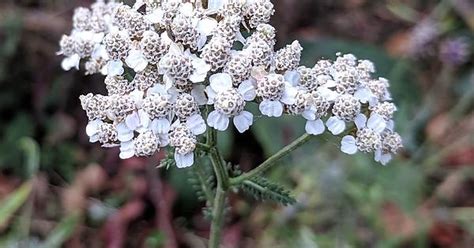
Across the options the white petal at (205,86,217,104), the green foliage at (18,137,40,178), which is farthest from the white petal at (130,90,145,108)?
the green foliage at (18,137,40,178)

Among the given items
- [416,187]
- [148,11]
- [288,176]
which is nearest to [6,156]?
[288,176]

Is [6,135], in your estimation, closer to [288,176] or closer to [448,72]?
[288,176]

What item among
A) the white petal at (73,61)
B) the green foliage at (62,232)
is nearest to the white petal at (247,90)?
the white petal at (73,61)

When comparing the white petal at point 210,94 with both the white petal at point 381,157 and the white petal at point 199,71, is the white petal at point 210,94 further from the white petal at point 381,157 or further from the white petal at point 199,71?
the white petal at point 381,157

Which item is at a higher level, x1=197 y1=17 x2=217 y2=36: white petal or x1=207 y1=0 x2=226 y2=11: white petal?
x1=207 y1=0 x2=226 y2=11: white petal

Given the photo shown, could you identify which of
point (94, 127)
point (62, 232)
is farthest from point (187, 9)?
point (62, 232)

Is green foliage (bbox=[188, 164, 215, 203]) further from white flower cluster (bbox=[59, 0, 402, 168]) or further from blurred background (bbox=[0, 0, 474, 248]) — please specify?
blurred background (bbox=[0, 0, 474, 248])
